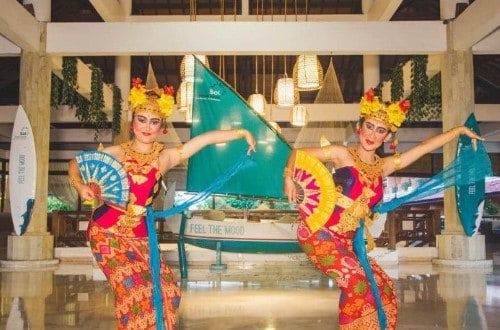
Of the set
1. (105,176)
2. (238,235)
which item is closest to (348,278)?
(105,176)

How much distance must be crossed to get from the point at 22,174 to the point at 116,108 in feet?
10.5

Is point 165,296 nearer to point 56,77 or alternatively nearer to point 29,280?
point 29,280

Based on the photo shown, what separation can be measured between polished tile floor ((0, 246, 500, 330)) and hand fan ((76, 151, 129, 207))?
138 centimetres

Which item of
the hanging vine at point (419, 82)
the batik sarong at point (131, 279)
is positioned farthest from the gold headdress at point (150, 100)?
the hanging vine at point (419, 82)

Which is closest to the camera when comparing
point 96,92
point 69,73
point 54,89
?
point 69,73

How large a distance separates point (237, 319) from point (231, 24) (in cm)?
448

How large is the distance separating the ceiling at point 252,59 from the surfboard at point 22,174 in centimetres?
266

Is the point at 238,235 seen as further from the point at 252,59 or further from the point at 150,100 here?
the point at 252,59

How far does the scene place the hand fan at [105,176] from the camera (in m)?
2.39

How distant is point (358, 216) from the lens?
2562 millimetres

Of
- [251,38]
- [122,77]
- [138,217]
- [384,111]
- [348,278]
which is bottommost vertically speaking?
[348,278]

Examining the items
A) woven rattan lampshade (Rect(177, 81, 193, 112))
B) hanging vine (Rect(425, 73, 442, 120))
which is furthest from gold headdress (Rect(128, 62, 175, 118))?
hanging vine (Rect(425, 73, 442, 120))

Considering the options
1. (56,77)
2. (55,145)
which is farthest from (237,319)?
(55,145)

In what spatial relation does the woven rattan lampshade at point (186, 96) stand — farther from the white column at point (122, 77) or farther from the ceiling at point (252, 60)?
the white column at point (122, 77)
